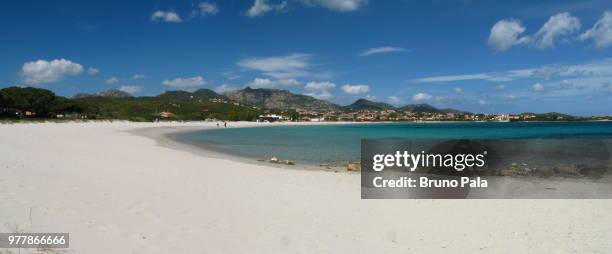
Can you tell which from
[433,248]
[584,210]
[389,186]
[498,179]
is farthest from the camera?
[498,179]

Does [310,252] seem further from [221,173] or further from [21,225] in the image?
[221,173]

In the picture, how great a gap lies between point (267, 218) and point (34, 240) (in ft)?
13.8

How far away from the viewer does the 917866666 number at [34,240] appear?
20.5ft

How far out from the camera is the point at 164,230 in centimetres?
782

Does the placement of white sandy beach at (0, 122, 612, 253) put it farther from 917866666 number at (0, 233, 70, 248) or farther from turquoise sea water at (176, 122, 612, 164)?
turquoise sea water at (176, 122, 612, 164)

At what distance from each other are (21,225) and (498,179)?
15.8 m

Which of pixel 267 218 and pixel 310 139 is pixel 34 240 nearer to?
pixel 267 218

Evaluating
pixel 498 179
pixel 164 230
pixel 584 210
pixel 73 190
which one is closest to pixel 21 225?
pixel 164 230

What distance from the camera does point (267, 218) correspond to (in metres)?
9.27

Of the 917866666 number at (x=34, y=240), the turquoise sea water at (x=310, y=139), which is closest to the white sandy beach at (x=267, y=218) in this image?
the 917866666 number at (x=34, y=240)

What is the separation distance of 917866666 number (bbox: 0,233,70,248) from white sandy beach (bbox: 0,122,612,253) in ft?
0.62

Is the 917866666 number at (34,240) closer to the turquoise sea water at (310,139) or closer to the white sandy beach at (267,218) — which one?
the white sandy beach at (267,218)

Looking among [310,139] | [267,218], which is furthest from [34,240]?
[310,139]

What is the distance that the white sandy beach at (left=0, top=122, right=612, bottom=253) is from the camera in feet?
24.3
